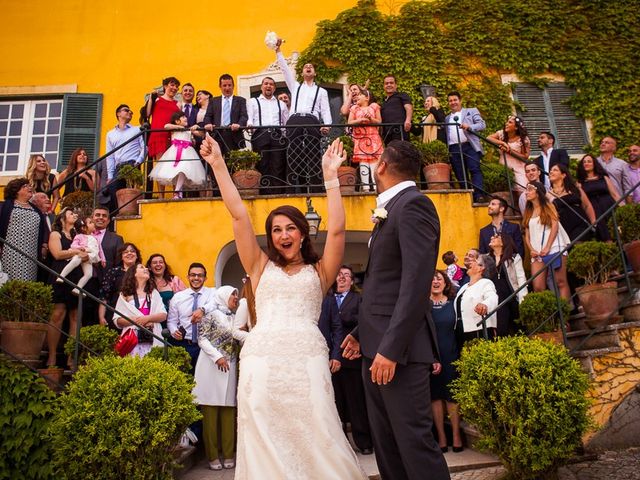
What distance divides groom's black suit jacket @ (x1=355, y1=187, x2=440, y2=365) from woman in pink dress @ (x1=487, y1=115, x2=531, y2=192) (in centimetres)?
652

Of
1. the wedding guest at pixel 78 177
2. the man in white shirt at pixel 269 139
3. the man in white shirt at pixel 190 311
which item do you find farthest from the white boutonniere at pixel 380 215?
the wedding guest at pixel 78 177

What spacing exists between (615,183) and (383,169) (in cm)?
644

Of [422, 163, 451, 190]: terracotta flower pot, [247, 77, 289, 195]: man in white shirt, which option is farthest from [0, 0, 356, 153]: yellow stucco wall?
[422, 163, 451, 190]: terracotta flower pot

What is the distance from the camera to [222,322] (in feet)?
20.4

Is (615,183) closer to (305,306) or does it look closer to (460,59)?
(460,59)

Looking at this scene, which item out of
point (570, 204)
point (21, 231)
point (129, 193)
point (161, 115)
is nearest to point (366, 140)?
point (570, 204)

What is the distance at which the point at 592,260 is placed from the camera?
6324 mm

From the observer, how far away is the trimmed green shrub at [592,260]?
6.32 metres

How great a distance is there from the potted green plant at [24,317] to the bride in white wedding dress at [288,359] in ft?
9.75

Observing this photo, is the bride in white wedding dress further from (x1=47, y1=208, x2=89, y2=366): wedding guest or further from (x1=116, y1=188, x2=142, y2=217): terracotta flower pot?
(x1=116, y1=188, x2=142, y2=217): terracotta flower pot

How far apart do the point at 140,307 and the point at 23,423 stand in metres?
1.68

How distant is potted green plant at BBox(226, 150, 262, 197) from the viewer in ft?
28.5

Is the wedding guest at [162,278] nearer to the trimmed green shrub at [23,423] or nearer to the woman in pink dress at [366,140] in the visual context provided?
the trimmed green shrub at [23,423]

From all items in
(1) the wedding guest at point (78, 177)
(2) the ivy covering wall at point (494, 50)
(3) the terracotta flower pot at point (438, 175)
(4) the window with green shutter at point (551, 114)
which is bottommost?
(3) the terracotta flower pot at point (438, 175)
